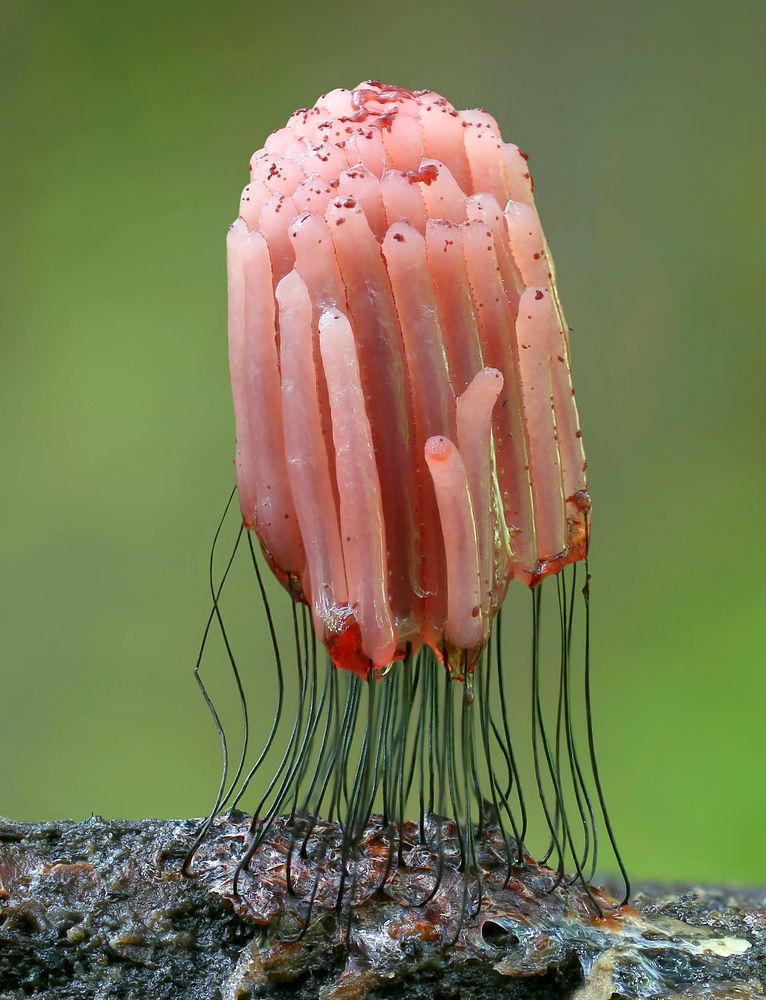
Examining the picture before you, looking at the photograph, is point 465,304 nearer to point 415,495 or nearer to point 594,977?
point 415,495

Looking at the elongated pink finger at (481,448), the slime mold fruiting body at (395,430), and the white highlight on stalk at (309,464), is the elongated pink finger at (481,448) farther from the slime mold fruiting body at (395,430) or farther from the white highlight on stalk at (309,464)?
the white highlight on stalk at (309,464)

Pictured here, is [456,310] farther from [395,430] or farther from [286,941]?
[286,941]

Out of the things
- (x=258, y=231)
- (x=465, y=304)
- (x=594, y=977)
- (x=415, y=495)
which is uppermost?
(x=258, y=231)

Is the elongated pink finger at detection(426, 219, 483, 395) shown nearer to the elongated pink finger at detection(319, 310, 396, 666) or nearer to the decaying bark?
the elongated pink finger at detection(319, 310, 396, 666)

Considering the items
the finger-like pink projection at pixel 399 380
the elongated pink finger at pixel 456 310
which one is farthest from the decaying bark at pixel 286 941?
the elongated pink finger at pixel 456 310

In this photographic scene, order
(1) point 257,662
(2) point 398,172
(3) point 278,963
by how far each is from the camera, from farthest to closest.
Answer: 1. (1) point 257,662
2. (2) point 398,172
3. (3) point 278,963

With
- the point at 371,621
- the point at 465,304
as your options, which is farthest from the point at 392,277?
the point at 371,621
